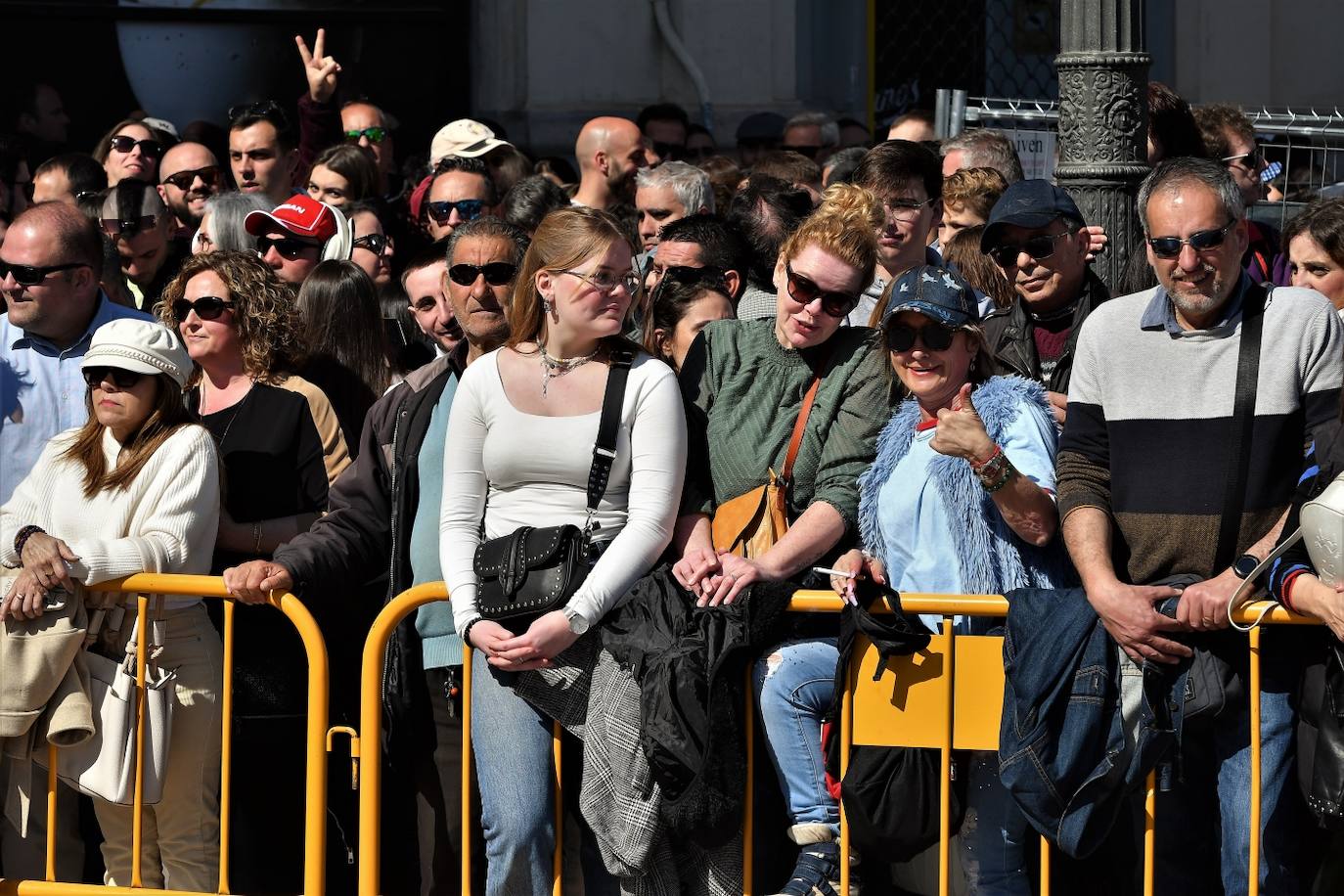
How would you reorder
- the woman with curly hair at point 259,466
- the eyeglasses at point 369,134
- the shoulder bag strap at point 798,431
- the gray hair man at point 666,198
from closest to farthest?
the shoulder bag strap at point 798,431 < the woman with curly hair at point 259,466 < the gray hair man at point 666,198 < the eyeglasses at point 369,134

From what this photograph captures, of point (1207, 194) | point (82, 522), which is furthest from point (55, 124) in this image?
point (1207, 194)

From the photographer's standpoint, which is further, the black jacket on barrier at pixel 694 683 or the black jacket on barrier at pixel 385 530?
the black jacket on barrier at pixel 385 530

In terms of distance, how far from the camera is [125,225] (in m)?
7.73

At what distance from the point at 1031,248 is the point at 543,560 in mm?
1916

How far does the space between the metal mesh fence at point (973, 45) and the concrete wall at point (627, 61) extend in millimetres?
1798

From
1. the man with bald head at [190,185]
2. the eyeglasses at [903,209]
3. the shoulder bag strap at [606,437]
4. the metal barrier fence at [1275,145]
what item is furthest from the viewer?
the man with bald head at [190,185]

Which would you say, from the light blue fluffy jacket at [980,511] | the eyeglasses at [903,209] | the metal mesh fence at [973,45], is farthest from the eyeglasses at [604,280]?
the metal mesh fence at [973,45]

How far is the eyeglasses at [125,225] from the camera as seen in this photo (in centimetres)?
771

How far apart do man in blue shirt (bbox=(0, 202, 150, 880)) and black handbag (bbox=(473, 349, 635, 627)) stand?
6.84ft

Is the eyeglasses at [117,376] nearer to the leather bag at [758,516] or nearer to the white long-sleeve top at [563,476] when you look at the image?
the white long-sleeve top at [563,476]

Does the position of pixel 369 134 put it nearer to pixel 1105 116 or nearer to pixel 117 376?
pixel 117 376

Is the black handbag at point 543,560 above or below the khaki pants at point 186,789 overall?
above

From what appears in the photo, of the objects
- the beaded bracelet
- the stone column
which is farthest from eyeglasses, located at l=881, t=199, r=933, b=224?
the beaded bracelet

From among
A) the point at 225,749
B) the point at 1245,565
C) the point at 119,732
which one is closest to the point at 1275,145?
the point at 1245,565
